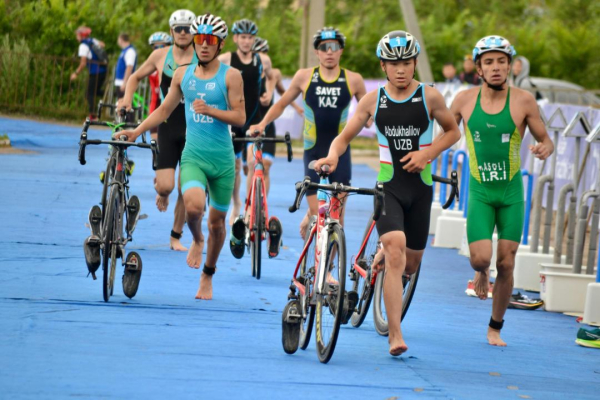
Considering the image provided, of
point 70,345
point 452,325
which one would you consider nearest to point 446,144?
→ point 452,325

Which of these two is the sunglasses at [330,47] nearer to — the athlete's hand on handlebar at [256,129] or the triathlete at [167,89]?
the athlete's hand on handlebar at [256,129]

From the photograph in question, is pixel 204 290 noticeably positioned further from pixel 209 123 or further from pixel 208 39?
pixel 208 39

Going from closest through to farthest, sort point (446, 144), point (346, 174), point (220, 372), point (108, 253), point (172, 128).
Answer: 1. point (220, 372)
2. point (446, 144)
3. point (108, 253)
4. point (346, 174)
5. point (172, 128)

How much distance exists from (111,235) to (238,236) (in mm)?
2502

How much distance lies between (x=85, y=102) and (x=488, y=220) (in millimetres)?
21880

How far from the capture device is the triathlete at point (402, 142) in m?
7.70

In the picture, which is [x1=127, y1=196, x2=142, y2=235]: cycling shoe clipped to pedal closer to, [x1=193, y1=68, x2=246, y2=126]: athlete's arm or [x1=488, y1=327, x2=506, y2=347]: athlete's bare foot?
[x1=193, y1=68, x2=246, y2=126]: athlete's arm

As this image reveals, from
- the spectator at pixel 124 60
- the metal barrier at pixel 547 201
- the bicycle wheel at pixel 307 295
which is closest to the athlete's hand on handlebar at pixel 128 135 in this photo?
the bicycle wheel at pixel 307 295

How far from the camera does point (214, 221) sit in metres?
9.57

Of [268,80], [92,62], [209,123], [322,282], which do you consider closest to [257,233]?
[209,123]

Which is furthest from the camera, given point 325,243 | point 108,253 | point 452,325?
point 452,325

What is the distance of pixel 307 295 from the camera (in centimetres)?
747

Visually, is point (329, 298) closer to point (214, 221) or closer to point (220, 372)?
point (220, 372)

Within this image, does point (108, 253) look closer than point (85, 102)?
Yes
